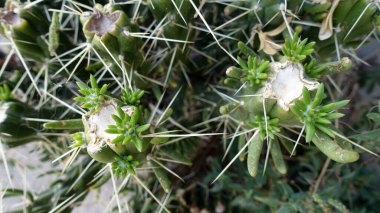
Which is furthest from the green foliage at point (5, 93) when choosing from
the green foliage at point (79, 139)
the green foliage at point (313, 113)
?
the green foliage at point (313, 113)

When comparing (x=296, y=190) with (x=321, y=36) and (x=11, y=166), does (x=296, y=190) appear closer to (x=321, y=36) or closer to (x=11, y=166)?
(x=321, y=36)

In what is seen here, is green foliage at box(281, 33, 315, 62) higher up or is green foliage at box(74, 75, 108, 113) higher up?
green foliage at box(74, 75, 108, 113)

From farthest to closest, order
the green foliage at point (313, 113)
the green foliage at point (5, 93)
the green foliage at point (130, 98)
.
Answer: the green foliage at point (5, 93) < the green foliage at point (130, 98) < the green foliage at point (313, 113)

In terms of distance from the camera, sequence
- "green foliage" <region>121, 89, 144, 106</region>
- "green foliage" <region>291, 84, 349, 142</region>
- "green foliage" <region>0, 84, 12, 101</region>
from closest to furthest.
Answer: "green foliage" <region>291, 84, 349, 142</region> < "green foliage" <region>121, 89, 144, 106</region> < "green foliage" <region>0, 84, 12, 101</region>

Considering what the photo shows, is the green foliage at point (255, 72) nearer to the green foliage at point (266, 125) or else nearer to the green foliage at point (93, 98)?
the green foliage at point (266, 125)

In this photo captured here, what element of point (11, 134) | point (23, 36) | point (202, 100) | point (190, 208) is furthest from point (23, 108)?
point (190, 208)

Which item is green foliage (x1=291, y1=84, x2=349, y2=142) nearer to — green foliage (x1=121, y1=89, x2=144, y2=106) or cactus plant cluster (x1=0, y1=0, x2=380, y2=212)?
cactus plant cluster (x1=0, y1=0, x2=380, y2=212)

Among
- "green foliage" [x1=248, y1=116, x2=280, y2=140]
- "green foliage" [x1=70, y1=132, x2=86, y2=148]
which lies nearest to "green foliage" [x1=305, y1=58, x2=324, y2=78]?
"green foliage" [x1=248, y1=116, x2=280, y2=140]
